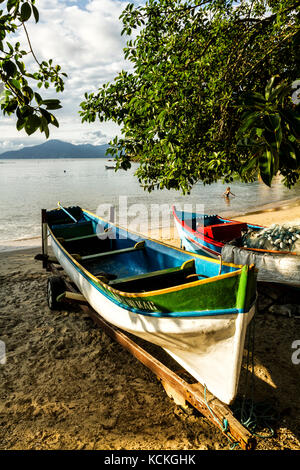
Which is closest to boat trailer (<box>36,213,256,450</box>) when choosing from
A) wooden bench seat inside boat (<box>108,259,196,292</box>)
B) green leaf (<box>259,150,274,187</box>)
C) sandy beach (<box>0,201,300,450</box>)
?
sandy beach (<box>0,201,300,450</box>)

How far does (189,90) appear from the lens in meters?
5.23

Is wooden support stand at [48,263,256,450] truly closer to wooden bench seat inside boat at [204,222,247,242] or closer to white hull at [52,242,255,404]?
white hull at [52,242,255,404]

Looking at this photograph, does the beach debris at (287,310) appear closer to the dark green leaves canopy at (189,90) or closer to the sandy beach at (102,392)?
the sandy beach at (102,392)

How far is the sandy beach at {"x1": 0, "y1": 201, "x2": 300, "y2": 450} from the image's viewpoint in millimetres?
3375

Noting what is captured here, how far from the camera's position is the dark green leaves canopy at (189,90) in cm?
484

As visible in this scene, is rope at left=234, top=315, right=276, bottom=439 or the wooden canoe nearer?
rope at left=234, top=315, right=276, bottom=439

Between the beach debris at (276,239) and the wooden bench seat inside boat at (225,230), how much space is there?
1.44 m

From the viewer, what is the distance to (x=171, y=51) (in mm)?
5746

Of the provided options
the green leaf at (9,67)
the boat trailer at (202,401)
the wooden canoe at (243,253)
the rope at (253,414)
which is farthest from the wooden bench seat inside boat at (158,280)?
the green leaf at (9,67)

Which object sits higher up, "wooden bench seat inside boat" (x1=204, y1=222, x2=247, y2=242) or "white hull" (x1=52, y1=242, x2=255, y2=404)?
"wooden bench seat inside boat" (x1=204, y1=222, x2=247, y2=242)

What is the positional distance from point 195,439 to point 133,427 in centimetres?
74

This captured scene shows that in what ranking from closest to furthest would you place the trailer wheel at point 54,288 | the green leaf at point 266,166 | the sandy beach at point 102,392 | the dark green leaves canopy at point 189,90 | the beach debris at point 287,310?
the green leaf at point 266,166 < the sandy beach at point 102,392 < the dark green leaves canopy at point 189,90 < the beach debris at point 287,310 < the trailer wheel at point 54,288

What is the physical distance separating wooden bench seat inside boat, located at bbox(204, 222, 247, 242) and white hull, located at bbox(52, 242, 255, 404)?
16.1ft
